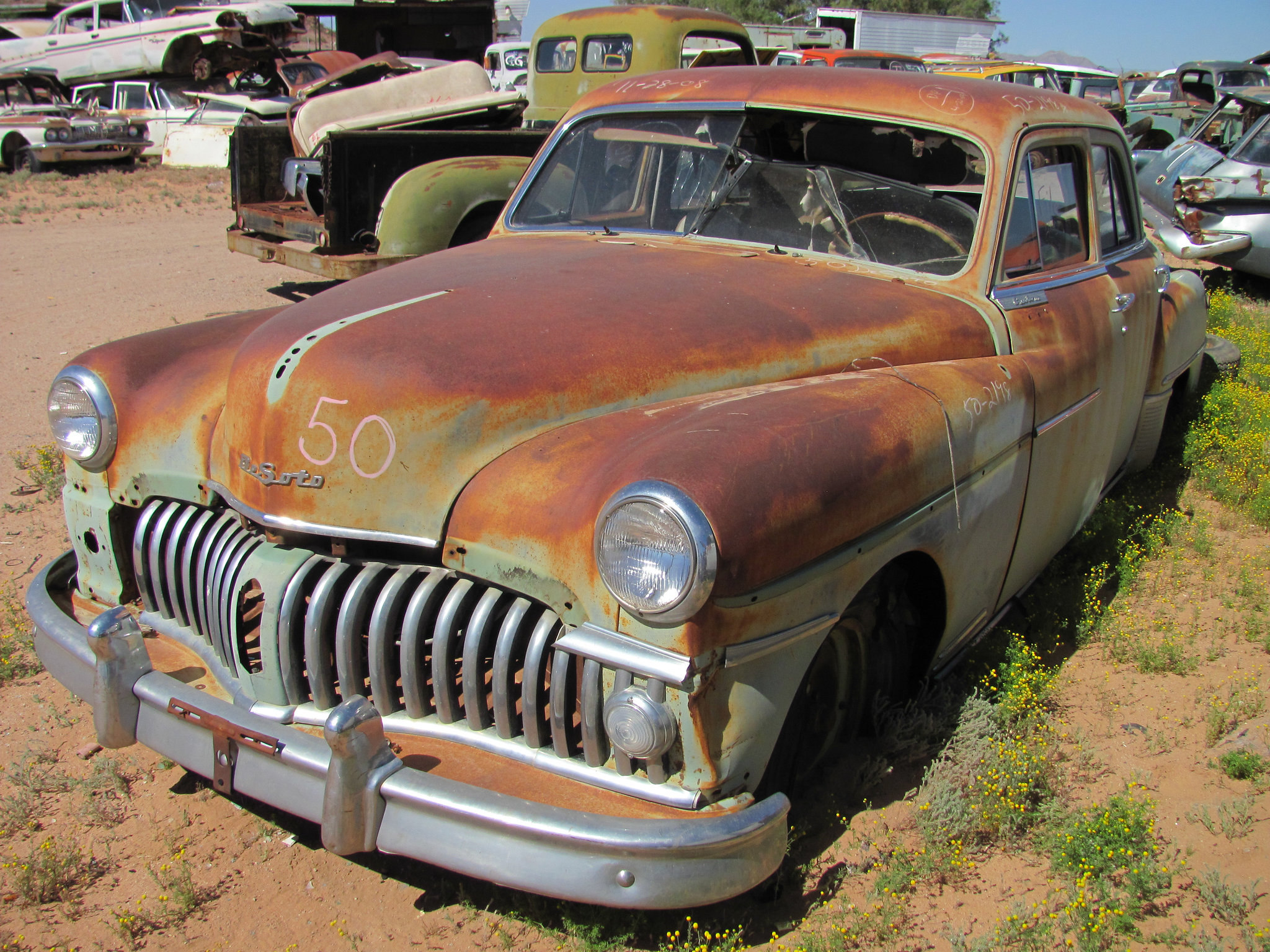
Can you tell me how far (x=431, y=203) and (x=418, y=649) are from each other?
534 centimetres

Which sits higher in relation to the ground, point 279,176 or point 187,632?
point 279,176

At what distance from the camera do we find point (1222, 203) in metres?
8.86

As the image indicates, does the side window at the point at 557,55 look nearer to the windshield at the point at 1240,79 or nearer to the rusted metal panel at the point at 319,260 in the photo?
the rusted metal panel at the point at 319,260

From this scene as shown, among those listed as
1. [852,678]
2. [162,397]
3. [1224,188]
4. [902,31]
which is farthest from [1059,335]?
[902,31]

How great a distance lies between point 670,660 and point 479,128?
8358mm

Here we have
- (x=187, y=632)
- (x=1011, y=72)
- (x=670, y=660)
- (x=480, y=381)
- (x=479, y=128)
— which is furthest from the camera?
(x=1011, y=72)

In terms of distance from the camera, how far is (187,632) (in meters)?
2.50

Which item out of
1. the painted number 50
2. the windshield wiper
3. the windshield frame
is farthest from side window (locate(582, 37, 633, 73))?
the painted number 50

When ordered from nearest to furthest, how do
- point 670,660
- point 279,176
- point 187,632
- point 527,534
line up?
point 670,660 < point 527,534 < point 187,632 < point 279,176

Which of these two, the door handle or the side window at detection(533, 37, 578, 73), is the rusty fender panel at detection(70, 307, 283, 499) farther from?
the side window at detection(533, 37, 578, 73)

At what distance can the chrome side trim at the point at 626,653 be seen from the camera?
5.80 ft

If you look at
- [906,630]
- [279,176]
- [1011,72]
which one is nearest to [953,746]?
[906,630]

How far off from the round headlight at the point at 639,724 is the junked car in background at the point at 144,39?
18783 mm

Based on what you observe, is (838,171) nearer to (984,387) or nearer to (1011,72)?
(984,387)
